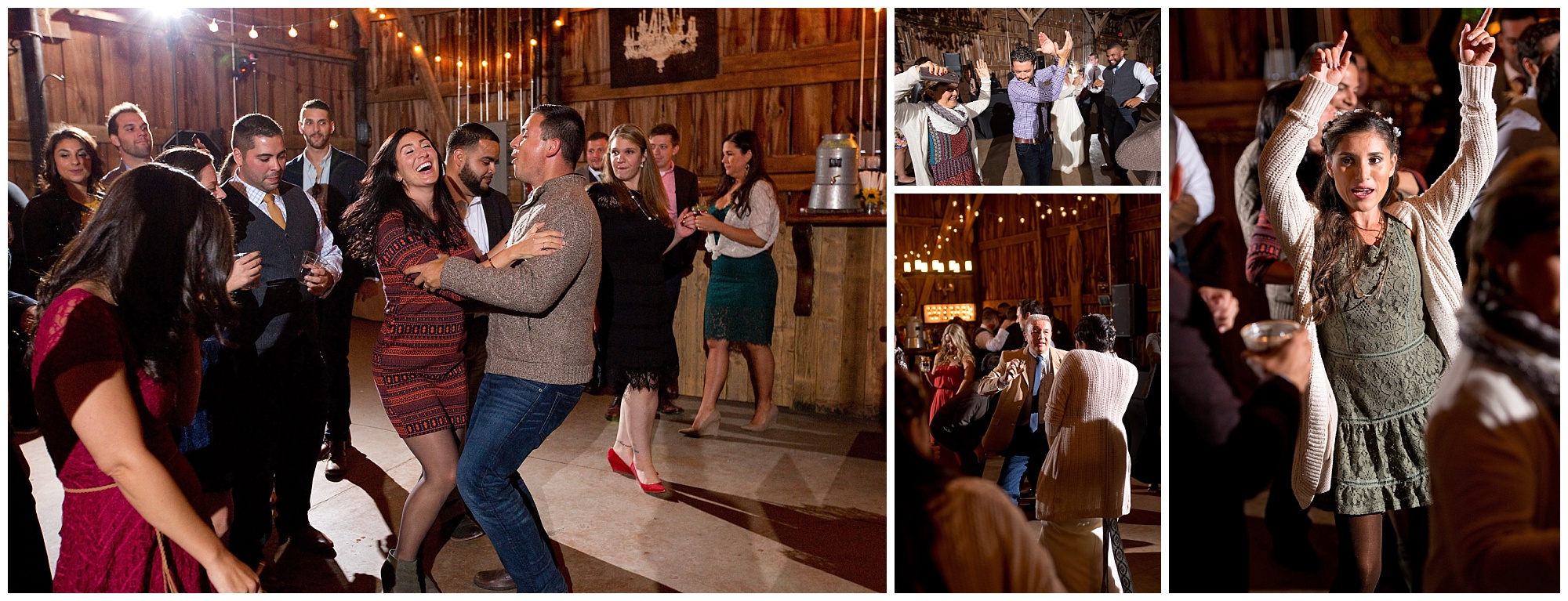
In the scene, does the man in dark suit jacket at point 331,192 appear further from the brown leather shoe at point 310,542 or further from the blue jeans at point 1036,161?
the blue jeans at point 1036,161

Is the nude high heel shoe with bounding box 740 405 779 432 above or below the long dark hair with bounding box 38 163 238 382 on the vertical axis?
below

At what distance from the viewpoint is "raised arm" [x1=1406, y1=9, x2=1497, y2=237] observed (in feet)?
7.60

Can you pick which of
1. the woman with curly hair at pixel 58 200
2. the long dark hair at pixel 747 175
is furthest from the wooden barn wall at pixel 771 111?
the woman with curly hair at pixel 58 200

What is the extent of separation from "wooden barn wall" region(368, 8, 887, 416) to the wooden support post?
3 cm

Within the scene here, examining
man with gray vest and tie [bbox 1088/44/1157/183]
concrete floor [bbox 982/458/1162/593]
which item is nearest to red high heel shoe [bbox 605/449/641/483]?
concrete floor [bbox 982/458/1162/593]

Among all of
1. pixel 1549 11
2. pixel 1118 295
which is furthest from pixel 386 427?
pixel 1549 11

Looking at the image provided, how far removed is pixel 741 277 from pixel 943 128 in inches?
55.8

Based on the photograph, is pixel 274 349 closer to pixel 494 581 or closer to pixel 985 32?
pixel 494 581

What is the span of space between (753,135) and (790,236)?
74 cm

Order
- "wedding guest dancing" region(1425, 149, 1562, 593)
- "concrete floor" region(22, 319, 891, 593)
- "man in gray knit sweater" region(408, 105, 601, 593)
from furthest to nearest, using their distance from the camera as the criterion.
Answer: "concrete floor" region(22, 319, 891, 593) < "man in gray knit sweater" region(408, 105, 601, 593) < "wedding guest dancing" region(1425, 149, 1562, 593)

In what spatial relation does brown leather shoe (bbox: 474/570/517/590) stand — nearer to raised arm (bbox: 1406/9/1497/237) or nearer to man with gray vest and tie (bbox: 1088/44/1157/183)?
man with gray vest and tie (bbox: 1088/44/1157/183)

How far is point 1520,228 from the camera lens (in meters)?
2.13

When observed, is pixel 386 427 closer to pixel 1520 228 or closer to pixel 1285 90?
pixel 1285 90

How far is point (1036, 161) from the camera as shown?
8.11 ft
